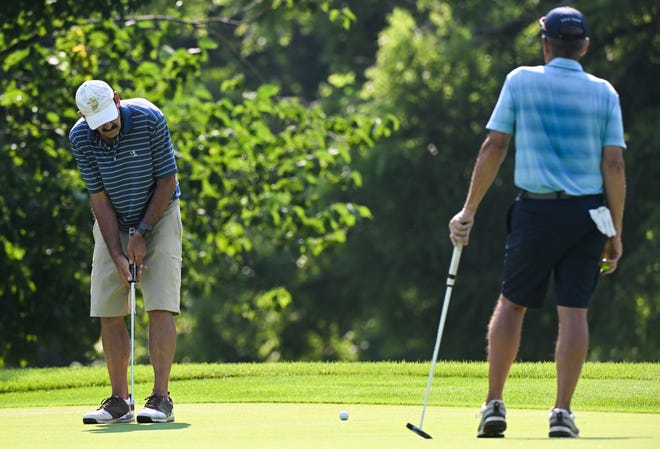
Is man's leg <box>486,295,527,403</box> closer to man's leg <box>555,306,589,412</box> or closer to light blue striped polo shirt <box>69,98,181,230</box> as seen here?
man's leg <box>555,306,589,412</box>

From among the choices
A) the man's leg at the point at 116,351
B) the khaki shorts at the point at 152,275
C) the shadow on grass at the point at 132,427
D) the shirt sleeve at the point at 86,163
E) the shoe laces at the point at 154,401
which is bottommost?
the shadow on grass at the point at 132,427

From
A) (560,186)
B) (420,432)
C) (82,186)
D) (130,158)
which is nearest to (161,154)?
(130,158)

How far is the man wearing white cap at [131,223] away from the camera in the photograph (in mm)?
8406

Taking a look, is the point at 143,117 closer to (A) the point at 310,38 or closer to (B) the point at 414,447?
(B) the point at 414,447

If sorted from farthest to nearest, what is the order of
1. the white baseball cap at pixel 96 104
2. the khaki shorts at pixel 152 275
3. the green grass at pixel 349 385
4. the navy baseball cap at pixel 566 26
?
1. the green grass at pixel 349 385
2. the khaki shorts at pixel 152 275
3. the white baseball cap at pixel 96 104
4. the navy baseball cap at pixel 566 26

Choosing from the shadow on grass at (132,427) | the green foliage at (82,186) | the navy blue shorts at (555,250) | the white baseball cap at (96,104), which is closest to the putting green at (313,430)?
the shadow on grass at (132,427)

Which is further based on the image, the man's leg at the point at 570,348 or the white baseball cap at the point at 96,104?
the white baseball cap at the point at 96,104

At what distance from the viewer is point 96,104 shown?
8.20 m

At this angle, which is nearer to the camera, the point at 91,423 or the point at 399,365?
the point at 91,423

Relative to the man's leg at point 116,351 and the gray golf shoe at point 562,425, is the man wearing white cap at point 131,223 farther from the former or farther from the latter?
the gray golf shoe at point 562,425

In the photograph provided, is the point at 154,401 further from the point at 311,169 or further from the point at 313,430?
the point at 311,169

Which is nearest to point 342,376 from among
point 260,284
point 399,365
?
point 399,365

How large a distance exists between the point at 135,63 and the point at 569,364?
12775 millimetres

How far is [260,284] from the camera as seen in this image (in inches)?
1324
